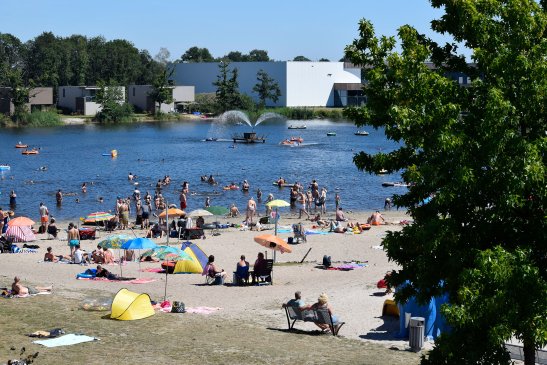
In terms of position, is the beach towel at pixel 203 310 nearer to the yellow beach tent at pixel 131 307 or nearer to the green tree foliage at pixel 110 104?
the yellow beach tent at pixel 131 307

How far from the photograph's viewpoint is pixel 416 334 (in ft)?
61.9

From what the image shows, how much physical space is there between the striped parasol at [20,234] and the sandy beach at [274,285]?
0.42 metres

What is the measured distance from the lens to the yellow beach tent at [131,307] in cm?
2155

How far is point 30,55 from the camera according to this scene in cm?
18225

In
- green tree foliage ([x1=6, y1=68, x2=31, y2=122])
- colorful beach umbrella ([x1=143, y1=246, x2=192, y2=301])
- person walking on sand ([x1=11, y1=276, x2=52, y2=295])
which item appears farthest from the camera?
green tree foliage ([x1=6, y1=68, x2=31, y2=122])

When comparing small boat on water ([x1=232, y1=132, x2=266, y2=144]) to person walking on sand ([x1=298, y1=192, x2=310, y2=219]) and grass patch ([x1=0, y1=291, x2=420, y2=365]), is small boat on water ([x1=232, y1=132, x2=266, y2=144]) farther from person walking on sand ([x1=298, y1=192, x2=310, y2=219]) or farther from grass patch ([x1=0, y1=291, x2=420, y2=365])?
grass patch ([x1=0, y1=291, x2=420, y2=365])

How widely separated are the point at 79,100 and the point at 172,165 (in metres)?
70.1

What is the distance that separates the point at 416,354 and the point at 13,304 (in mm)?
10076

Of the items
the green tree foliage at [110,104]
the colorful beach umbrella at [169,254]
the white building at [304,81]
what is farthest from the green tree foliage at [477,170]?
the white building at [304,81]

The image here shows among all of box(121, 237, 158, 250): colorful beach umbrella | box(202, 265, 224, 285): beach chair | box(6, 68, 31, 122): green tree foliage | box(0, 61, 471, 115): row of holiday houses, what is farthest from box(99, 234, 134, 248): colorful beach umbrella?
box(0, 61, 471, 115): row of holiday houses

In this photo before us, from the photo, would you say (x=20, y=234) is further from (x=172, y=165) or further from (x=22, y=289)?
(x=172, y=165)

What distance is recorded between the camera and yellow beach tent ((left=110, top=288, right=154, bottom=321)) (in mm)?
21550

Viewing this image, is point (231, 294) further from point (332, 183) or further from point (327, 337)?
point (332, 183)

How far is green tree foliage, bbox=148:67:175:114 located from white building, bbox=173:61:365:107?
21543 millimetres
